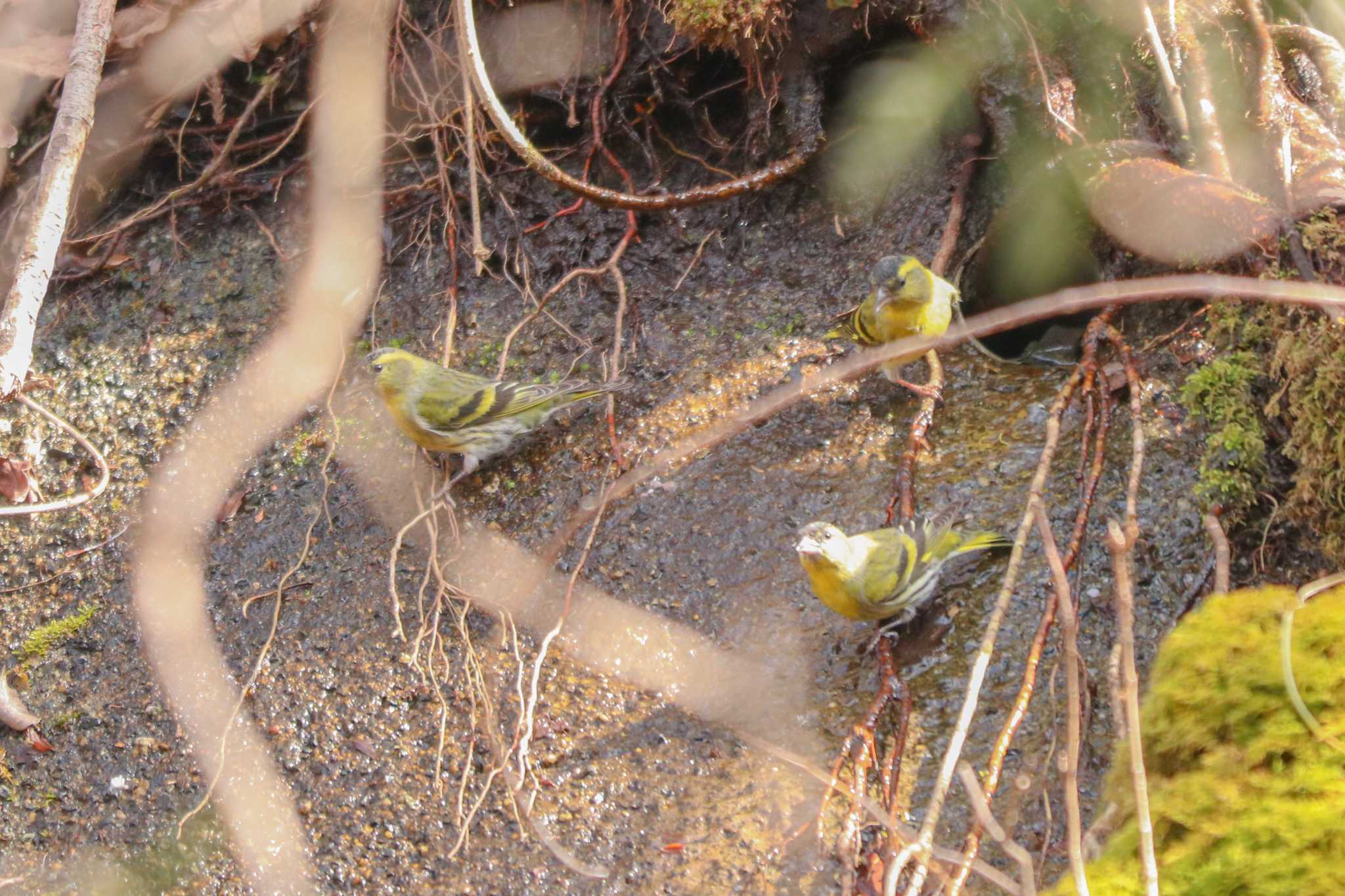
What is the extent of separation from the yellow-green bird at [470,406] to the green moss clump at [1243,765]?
2.73 m

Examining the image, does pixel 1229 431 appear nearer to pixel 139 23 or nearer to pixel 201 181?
pixel 201 181

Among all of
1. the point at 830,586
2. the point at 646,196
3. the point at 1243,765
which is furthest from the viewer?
the point at 646,196

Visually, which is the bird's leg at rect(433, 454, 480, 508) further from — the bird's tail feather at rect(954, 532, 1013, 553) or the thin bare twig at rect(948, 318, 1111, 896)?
the thin bare twig at rect(948, 318, 1111, 896)

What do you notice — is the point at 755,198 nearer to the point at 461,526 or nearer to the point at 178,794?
the point at 461,526

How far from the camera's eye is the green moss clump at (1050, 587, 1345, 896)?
1.95 m

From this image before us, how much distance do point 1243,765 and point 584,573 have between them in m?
2.45

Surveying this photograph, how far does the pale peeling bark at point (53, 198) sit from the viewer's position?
2.76m

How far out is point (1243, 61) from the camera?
13.5ft

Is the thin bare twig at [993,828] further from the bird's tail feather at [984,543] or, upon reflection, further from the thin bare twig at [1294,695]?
the bird's tail feather at [984,543]

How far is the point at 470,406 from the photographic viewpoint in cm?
447

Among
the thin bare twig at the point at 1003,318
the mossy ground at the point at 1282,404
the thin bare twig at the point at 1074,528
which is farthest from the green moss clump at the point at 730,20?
the mossy ground at the point at 1282,404

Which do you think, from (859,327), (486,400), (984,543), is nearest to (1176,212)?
(859,327)

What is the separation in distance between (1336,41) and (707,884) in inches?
149

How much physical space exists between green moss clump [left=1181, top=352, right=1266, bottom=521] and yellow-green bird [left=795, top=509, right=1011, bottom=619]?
0.66m
